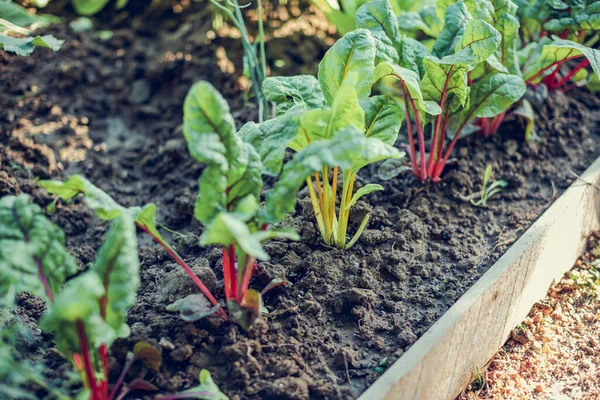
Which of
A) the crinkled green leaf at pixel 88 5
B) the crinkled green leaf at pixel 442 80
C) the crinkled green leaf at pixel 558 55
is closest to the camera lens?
the crinkled green leaf at pixel 442 80

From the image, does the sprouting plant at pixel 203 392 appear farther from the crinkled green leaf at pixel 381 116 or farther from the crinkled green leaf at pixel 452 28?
→ the crinkled green leaf at pixel 452 28

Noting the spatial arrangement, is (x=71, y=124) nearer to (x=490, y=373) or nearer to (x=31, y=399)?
(x=31, y=399)

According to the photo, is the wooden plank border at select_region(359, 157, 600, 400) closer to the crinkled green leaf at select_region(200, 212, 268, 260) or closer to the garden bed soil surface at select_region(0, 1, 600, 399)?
the garden bed soil surface at select_region(0, 1, 600, 399)

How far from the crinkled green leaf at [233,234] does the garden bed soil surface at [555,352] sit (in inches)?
37.4

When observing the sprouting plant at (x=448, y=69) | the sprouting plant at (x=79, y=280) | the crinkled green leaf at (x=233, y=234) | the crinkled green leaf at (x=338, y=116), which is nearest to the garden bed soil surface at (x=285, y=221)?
the sprouting plant at (x=79, y=280)

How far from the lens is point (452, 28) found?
1997 mm

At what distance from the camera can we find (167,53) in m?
2.95

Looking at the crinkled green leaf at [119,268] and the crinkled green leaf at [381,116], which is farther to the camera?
the crinkled green leaf at [381,116]

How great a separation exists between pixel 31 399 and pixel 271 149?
777 millimetres

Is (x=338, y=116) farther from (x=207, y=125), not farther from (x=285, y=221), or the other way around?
(x=285, y=221)

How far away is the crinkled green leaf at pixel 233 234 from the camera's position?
1210 mm

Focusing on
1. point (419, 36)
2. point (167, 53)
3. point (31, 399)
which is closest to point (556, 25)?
point (419, 36)

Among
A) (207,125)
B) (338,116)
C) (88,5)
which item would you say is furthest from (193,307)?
(88,5)

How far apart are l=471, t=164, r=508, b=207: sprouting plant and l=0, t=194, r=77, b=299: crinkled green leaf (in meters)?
1.38
